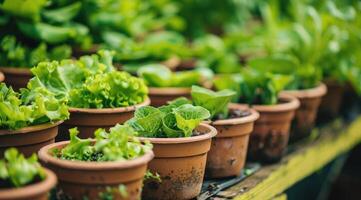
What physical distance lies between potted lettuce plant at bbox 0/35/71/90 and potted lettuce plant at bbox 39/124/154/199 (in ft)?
2.67

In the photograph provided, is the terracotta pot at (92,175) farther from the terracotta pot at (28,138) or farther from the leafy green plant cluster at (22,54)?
the leafy green plant cluster at (22,54)

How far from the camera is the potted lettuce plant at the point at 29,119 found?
1.72 metres

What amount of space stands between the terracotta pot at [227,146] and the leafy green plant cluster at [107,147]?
0.56 meters

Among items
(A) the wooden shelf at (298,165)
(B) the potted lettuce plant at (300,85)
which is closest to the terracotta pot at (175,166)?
(A) the wooden shelf at (298,165)

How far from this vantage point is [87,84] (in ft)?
6.55

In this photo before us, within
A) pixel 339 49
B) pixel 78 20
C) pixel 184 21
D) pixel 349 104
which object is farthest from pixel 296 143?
pixel 184 21

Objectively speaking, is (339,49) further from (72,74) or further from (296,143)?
(72,74)

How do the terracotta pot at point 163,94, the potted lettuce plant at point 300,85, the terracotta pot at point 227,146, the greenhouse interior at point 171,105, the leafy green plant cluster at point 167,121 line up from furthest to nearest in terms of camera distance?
the potted lettuce plant at point 300,85 → the terracotta pot at point 163,94 → the terracotta pot at point 227,146 → the leafy green plant cluster at point 167,121 → the greenhouse interior at point 171,105

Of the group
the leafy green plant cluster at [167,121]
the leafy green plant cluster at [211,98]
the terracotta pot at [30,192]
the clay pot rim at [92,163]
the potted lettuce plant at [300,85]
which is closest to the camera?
the terracotta pot at [30,192]

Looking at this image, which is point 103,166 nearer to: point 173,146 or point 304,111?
point 173,146

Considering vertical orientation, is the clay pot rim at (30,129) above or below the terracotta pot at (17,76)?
below

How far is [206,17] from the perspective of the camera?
456cm

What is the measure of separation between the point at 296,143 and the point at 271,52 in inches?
21.6

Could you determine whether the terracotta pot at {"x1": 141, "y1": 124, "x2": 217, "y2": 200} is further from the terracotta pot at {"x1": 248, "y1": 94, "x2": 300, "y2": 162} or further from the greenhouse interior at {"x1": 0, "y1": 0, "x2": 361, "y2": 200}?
the terracotta pot at {"x1": 248, "y1": 94, "x2": 300, "y2": 162}
